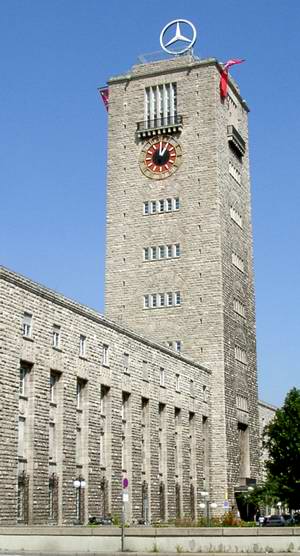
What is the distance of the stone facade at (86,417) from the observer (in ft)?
172

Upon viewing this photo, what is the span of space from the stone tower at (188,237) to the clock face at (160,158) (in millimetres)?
102

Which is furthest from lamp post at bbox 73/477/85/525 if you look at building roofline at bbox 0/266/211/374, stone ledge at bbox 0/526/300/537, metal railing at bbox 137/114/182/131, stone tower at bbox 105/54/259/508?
metal railing at bbox 137/114/182/131

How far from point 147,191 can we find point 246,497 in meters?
31.7

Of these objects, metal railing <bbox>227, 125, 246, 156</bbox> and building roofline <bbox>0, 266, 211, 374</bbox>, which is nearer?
building roofline <bbox>0, 266, 211, 374</bbox>

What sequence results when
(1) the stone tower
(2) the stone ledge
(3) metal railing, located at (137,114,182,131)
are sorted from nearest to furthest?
(2) the stone ledge < (1) the stone tower < (3) metal railing, located at (137,114,182,131)

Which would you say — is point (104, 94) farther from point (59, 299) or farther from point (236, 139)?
point (59, 299)

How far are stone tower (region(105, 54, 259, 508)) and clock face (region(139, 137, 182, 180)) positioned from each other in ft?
0.33

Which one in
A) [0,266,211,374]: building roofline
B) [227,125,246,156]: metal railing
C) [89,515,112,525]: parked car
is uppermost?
[227,125,246,156]: metal railing

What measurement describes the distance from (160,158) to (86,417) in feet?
124

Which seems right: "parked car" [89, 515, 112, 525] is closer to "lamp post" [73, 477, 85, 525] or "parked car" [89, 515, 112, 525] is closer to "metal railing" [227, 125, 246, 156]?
"lamp post" [73, 477, 85, 525]

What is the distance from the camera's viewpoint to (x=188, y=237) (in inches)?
3499

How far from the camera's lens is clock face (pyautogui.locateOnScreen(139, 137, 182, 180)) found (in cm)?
9112

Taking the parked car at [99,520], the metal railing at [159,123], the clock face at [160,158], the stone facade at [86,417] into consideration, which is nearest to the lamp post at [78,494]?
the stone facade at [86,417]

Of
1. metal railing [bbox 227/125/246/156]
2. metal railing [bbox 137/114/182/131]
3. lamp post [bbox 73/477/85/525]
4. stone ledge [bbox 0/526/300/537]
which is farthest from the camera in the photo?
metal railing [bbox 227/125/246/156]
